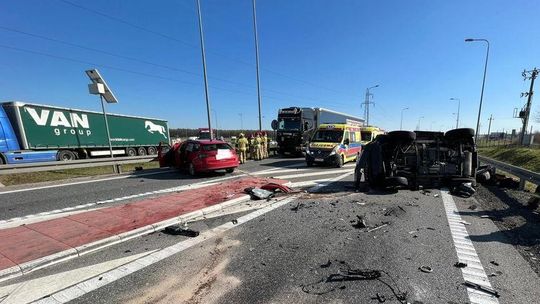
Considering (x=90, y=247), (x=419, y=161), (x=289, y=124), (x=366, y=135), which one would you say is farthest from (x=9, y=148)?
(x=366, y=135)

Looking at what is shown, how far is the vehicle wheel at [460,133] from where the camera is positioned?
8625mm

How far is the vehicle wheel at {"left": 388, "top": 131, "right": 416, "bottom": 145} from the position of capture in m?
8.36

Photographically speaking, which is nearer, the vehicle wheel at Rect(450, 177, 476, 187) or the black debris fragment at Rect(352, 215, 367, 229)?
the black debris fragment at Rect(352, 215, 367, 229)

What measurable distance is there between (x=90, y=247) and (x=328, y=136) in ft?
43.9

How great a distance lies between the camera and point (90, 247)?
14.1ft

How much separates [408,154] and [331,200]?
3.17m

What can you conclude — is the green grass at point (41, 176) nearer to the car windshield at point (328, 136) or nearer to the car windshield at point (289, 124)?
the car windshield at point (328, 136)

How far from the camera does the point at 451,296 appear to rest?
3.01 m

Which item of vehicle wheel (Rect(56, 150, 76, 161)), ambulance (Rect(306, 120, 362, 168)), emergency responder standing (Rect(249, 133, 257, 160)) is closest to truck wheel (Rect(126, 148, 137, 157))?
vehicle wheel (Rect(56, 150, 76, 161))

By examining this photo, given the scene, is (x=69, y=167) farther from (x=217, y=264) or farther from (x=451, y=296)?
(x=451, y=296)

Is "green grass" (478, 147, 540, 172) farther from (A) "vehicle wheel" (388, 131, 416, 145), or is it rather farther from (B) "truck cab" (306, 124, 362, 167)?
(A) "vehicle wheel" (388, 131, 416, 145)

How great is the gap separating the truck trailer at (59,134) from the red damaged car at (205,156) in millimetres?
11741

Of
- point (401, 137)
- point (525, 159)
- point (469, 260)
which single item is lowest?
Result: point (525, 159)

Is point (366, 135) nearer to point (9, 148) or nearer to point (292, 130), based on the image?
point (292, 130)
